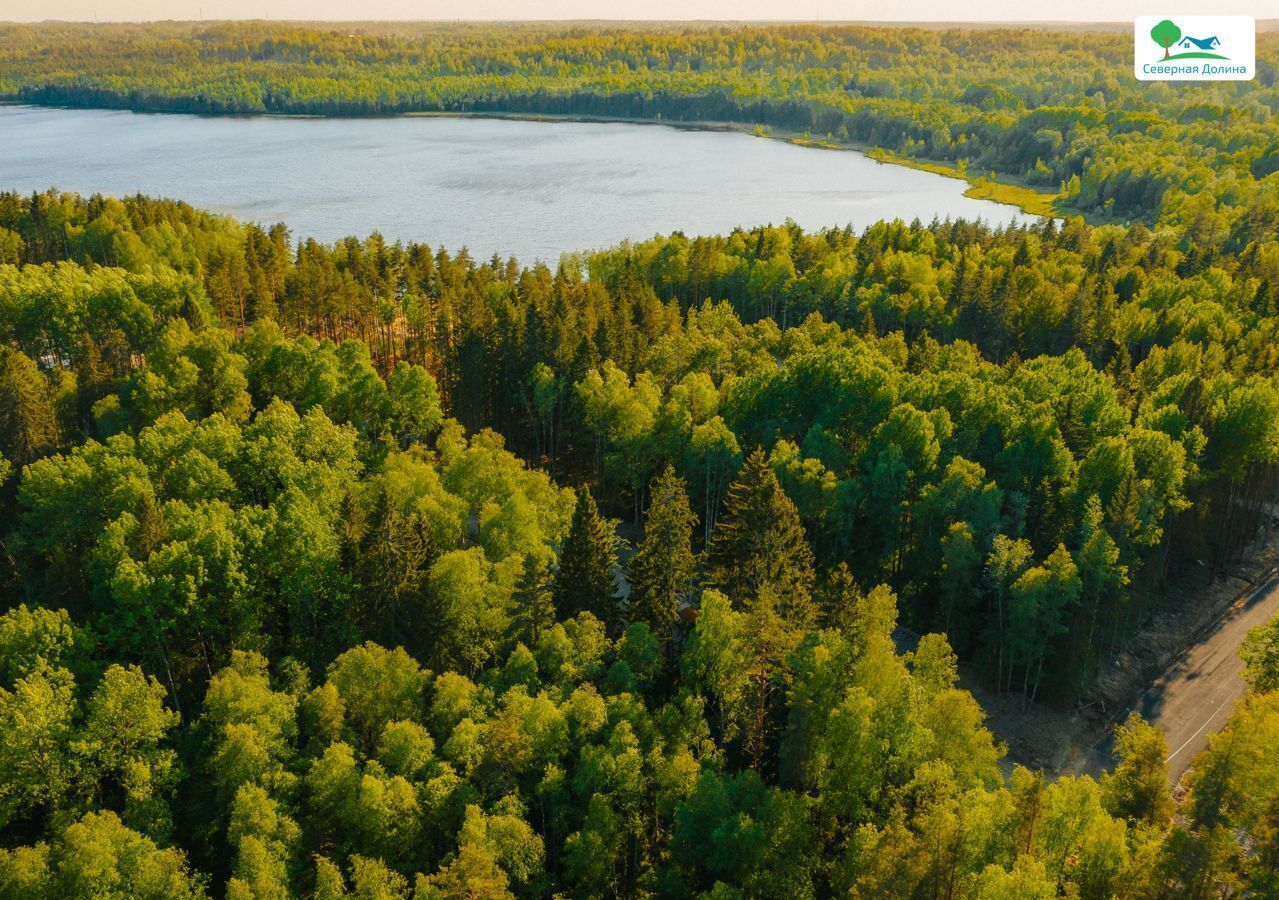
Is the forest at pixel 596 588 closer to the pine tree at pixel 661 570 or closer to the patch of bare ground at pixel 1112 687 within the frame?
the pine tree at pixel 661 570

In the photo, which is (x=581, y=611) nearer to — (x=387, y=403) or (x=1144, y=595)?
(x=387, y=403)

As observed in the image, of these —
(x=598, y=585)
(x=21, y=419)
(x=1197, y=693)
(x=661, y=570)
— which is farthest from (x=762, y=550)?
(x=21, y=419)

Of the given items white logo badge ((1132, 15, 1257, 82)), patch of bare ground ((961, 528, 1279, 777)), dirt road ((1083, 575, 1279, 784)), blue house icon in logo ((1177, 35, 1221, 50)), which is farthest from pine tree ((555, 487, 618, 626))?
blue house icon in logo ((1177, 35, 1221, 50))

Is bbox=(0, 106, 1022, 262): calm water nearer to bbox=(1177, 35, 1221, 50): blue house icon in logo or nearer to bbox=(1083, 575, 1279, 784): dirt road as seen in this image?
bbox=(1177, 35, 1221, 50): blue house icon in logo

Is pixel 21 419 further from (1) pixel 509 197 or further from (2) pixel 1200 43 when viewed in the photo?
(2) pixel 1200 43

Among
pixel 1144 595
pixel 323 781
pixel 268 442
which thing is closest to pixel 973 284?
pixel 1144 595
